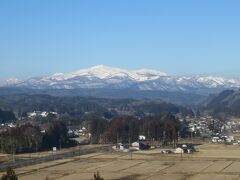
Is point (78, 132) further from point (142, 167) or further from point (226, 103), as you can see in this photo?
point (226, 103)

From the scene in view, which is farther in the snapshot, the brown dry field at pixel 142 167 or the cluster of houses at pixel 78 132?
the cluster of houses at pixel 78 132

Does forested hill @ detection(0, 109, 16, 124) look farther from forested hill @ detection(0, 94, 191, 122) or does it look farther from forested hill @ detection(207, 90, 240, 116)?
forested hill @ detection(207, 90, 240, 116)

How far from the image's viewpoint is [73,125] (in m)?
89.6

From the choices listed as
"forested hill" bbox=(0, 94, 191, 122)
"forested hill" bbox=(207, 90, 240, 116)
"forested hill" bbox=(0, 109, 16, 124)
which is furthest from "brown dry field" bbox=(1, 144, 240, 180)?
"forested hill" bbox=(207, 90, 240, 116)

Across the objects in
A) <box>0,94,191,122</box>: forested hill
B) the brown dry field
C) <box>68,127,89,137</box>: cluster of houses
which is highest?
<box>0,94,191,122</box>: forested hill

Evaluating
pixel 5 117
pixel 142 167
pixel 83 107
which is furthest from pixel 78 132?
pixel 83 107

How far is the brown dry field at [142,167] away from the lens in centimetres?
3356

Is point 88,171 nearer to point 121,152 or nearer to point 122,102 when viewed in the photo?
point 121,152

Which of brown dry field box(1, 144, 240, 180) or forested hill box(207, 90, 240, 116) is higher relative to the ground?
forested hill box(207, 90, 240, 116)

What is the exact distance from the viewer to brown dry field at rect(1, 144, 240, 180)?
110 ft

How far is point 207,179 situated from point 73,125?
59.4 meters

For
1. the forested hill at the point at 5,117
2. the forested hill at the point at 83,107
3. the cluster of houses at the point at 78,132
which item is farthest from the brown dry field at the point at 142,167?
the forested hill at the point at 83,107

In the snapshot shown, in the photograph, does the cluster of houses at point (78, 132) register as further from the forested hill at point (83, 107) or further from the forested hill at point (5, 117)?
the forested hill at point (83, 107)

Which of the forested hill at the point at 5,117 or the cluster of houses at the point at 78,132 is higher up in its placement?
the forested hill at the point at 5,117
